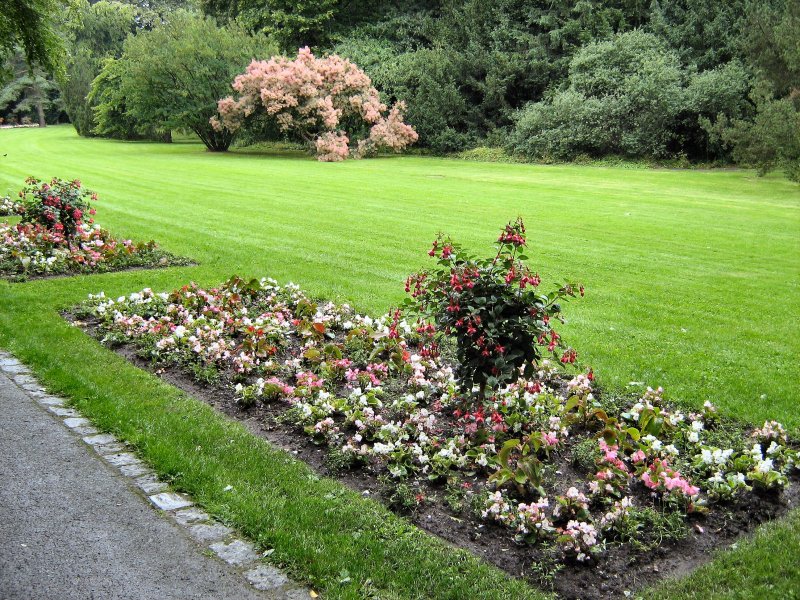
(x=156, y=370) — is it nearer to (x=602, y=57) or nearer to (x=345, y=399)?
(x=345, y=399)

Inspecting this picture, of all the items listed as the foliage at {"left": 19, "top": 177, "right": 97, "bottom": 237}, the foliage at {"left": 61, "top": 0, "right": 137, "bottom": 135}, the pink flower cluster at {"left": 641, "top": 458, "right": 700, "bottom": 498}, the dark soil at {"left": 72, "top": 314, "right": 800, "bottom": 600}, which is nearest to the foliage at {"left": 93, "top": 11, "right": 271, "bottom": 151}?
the foliage at {"left": 61, "top": 0, "right": 137, "bottom": 135}

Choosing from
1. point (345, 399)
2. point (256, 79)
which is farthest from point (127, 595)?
point (256, 79)

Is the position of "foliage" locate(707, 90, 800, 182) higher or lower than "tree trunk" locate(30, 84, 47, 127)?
lower

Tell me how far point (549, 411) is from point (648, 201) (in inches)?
540

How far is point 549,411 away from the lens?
5391 millimetres

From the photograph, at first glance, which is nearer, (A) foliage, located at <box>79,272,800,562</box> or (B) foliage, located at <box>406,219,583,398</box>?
(A) foliage, located at <box>79,272,800,562</box>

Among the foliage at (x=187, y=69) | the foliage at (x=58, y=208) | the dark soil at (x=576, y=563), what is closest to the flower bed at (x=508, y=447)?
the dark soil at (x=576, y=563)

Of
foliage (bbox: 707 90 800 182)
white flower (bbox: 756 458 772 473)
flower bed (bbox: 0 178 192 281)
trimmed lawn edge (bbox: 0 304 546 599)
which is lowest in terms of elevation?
trimmed lawn edge (bbox: 0 304 546 599)

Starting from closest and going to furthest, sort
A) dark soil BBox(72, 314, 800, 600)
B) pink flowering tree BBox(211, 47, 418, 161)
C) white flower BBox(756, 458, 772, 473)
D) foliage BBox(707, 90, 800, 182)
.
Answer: dark soil BBox(72, 314, 800, 600), white flower BBox(756, 458, 772, 473), foliage BBox(707, 90, 800, 182), pink flowering tree BBox(211, 47, 418, 161)

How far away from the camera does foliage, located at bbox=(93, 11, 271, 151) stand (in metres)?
34.7

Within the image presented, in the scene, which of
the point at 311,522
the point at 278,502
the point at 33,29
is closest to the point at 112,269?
the point at 33,29

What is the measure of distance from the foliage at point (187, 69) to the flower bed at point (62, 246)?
25236mm

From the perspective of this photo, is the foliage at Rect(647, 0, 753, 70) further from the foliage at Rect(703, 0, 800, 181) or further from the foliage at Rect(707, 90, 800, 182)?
the foliage at Rect(707, 90, 800, 182)

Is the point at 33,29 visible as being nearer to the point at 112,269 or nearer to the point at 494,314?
the point at 112,269
